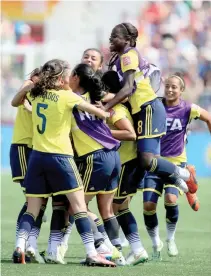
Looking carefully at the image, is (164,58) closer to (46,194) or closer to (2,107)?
(2,107)

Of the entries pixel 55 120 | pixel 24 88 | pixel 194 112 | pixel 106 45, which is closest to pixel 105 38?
pixel 106 45

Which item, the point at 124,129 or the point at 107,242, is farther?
the point at 107,242

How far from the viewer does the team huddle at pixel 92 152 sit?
29.0 feet

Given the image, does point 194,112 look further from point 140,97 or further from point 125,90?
point 125,90

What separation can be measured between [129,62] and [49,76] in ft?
3.44

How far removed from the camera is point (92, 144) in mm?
9164

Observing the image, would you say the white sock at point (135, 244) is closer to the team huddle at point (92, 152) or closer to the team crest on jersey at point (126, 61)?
the team huddle at point (92, 152)

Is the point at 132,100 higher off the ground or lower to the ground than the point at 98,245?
higher

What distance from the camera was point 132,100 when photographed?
977 cm

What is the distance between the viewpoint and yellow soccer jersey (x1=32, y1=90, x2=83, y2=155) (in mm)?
8805

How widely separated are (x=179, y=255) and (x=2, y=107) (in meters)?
15.0

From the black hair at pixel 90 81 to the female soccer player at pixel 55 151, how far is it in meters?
0.30

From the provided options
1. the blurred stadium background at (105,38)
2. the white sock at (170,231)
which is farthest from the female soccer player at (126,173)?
the blurred stadium background at (105,38)

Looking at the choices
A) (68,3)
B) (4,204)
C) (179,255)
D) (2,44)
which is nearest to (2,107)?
(2,44)
